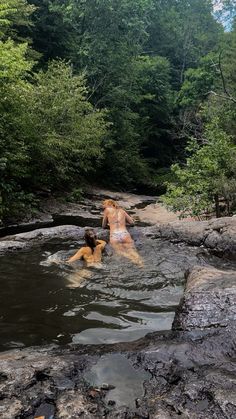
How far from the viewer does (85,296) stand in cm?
582

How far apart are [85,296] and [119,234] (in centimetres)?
282

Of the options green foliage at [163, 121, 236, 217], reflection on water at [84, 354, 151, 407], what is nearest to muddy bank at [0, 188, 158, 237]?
green foliage at [163, 121, 236, 217]

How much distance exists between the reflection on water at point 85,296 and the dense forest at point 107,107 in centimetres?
508

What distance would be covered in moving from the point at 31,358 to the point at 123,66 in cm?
2683

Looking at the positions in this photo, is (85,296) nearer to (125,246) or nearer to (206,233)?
(125,246)

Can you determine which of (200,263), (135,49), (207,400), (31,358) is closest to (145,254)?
(200,263)

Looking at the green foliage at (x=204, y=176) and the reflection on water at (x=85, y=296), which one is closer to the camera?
the reflection on water at (x=85, y=296)

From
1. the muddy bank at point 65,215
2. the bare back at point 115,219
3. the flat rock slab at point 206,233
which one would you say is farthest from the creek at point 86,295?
the muddy bank at point 65,215

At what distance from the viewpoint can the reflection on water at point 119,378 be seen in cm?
302

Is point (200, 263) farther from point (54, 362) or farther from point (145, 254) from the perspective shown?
point (54, 362)

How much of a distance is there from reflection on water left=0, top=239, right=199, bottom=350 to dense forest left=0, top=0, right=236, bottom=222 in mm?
5075

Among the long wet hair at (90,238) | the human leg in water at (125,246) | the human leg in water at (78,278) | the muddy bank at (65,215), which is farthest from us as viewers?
the muddy bank at (65,215)

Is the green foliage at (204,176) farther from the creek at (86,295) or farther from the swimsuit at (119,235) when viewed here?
the swimsuit at (119,235)

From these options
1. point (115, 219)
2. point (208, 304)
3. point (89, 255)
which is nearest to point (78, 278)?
point (89, 255)
